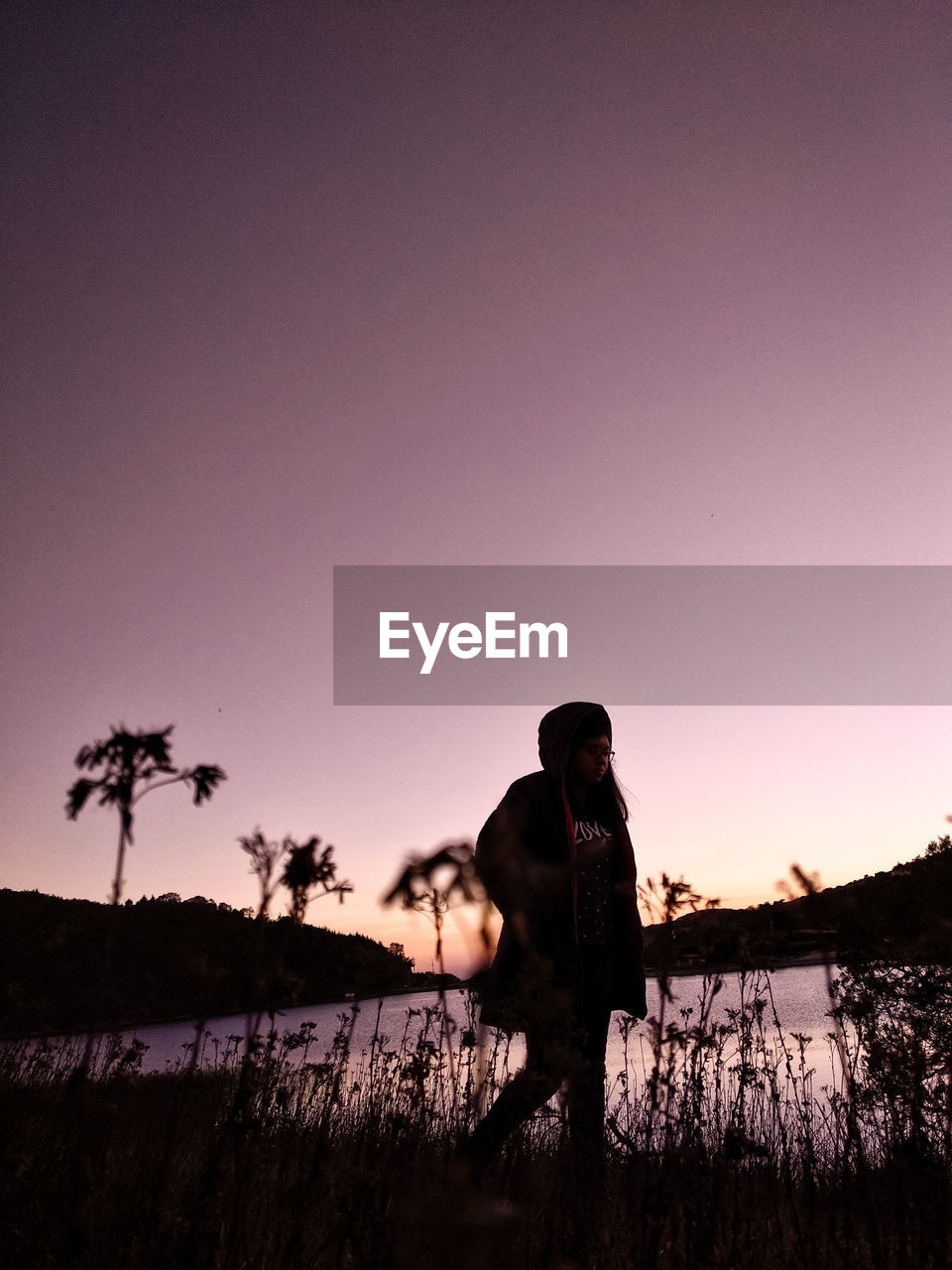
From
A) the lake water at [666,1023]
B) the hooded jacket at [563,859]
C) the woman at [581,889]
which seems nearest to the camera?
the lake water at [666,1023]

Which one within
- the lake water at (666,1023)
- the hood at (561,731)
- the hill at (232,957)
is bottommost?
the lake water at (666,1023)

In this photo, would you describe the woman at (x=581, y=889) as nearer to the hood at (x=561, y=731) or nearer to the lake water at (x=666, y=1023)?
the hood at (x=561, y=731)

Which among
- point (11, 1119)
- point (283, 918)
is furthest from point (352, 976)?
point (11, 1119)

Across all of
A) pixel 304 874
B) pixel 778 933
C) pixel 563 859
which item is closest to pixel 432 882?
pixel 304 874

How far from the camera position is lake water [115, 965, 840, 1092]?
286cm

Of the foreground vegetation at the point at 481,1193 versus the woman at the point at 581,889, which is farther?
the woman at the point at 581,889

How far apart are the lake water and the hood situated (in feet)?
3.38

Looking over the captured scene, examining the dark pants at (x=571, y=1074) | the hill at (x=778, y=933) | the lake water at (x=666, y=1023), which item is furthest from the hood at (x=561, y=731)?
the hill at (x=778, y=933)

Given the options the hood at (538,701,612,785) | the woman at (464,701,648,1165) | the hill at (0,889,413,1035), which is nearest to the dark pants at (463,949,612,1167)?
the woman at (464,701,648,1165)

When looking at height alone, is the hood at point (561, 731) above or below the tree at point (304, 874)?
above

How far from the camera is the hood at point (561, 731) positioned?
4180mm

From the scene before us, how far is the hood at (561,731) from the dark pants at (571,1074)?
0.83 m

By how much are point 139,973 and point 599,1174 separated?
49.3 m

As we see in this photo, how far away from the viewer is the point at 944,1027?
5156 mm
